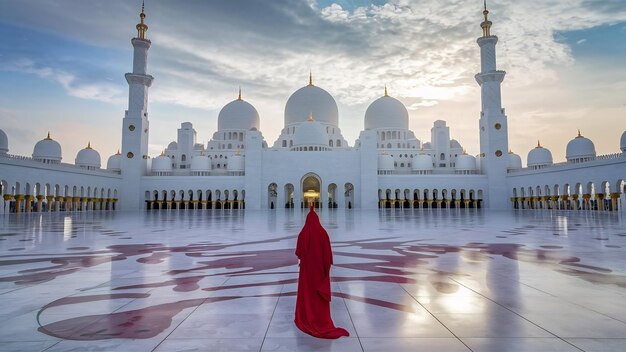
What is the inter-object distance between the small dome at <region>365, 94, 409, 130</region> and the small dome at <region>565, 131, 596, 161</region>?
1786 centimetres

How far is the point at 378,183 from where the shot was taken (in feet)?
127

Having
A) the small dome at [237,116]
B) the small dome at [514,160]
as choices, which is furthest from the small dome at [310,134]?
the small dome at [514,160]

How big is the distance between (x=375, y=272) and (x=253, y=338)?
8.49 feet

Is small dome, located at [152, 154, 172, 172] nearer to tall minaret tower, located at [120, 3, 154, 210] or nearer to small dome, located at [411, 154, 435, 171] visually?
tall minaret tower, located at [120, 3, 154, 210]

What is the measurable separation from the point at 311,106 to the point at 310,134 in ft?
18.7

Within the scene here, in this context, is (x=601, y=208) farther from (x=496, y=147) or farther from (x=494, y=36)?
(x=494, y=36)

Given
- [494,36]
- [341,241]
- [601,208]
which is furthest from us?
[494,36]

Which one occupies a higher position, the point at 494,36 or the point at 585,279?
the point at 494,36

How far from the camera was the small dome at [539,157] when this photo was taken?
128 feet

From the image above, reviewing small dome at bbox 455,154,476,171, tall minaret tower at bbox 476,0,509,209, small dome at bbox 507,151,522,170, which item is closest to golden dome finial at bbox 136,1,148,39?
tall minaret tower at bbox 476,0,509,209

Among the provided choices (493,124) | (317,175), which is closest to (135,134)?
(317,175)

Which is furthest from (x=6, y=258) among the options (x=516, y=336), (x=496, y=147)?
(x=496, y=147)

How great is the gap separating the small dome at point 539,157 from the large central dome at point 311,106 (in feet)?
67.2

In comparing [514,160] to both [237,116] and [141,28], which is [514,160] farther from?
[141,28]
